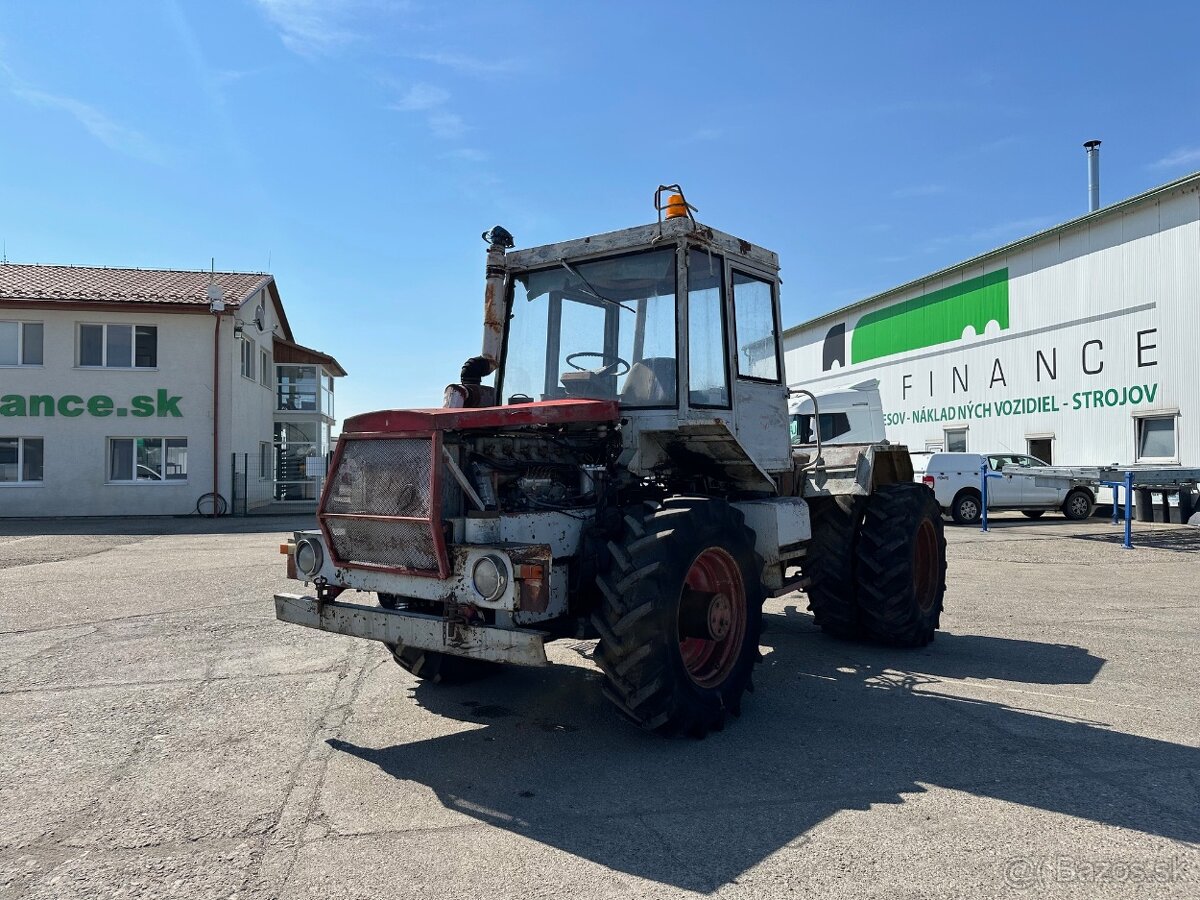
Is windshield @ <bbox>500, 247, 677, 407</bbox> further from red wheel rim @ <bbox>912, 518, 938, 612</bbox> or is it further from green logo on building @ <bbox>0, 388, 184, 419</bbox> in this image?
green logo on building @ <bbox>0, 388, 184, 419</bbox>

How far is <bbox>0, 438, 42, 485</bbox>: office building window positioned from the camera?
2194 cm

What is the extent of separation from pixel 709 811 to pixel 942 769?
4.18 feet

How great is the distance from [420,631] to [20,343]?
75.1 ft

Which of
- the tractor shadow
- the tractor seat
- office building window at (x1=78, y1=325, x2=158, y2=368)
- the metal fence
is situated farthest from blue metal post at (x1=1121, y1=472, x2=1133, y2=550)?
office building window at (x1=78, y1=325, x2=158, y2=368)

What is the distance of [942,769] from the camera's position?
4.16 metres

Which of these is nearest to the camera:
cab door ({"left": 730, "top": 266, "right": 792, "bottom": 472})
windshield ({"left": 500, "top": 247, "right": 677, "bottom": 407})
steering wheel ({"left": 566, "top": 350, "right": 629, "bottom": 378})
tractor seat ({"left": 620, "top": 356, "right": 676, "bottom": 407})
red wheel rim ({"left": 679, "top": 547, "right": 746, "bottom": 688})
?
red wheel rim ({"left": 679, "top": 547, "right": 746, "bottom": 688})

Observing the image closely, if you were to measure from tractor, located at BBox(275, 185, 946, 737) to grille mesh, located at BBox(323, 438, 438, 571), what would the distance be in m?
0.01

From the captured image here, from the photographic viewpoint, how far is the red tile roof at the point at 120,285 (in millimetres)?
22125

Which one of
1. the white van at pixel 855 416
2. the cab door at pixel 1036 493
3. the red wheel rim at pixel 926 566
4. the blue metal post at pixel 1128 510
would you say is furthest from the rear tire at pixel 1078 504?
the red wheel rim at pixel 926 566

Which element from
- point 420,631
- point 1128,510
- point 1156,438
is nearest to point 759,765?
point 420,631

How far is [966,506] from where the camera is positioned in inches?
764

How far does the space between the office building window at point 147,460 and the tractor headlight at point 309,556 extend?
19.8m

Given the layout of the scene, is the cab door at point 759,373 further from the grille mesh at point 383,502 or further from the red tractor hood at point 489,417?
the grille mesh at point 383,502

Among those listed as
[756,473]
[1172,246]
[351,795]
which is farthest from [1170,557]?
[351,795]
